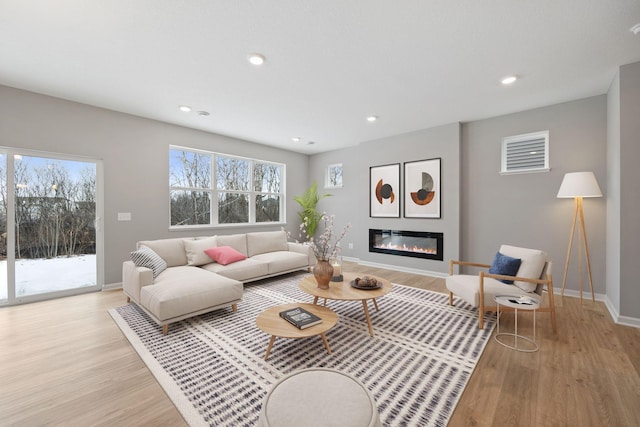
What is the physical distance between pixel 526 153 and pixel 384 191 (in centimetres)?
238

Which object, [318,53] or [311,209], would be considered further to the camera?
[311,209]

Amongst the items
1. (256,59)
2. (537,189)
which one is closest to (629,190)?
(537,189)

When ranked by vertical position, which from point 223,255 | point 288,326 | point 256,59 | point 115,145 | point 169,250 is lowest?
point 288,326

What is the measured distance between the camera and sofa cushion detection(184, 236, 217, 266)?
12.6ft

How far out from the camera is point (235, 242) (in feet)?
14.6

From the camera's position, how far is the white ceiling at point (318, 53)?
2.01 meters

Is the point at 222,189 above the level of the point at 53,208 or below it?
above

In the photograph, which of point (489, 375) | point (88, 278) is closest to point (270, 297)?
point (489, 375)

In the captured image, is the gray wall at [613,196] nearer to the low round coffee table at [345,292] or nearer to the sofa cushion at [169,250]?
the low round coffee table at [345,292]

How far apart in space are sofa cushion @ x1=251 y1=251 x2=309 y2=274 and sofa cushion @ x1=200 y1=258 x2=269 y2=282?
128 millimetres

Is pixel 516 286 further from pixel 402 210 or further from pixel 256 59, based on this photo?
pixel 256 59

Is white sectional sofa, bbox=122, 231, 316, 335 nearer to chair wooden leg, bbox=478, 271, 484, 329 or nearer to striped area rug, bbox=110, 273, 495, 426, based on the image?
striped area rug, bbox=110, 273, 495, 426

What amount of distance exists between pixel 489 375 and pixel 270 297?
2536mm

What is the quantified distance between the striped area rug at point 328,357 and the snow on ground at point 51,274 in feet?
4.16
